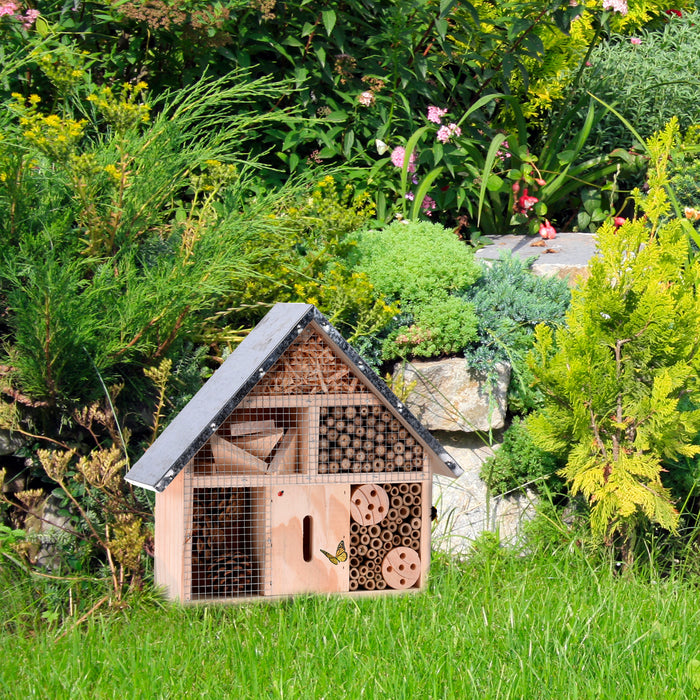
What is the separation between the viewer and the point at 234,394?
239 cm

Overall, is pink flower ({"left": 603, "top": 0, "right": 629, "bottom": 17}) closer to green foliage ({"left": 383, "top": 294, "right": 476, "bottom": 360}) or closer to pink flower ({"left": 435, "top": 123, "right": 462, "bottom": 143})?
pink flower ({"left": 435, "top": 123, "right": 462, "bottom": 143})

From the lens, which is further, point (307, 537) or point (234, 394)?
point (307, 537)

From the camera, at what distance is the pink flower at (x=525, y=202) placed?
499 cm

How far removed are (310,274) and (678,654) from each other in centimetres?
216

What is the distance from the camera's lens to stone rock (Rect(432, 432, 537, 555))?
11.9ft

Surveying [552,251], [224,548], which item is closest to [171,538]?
[224,548]

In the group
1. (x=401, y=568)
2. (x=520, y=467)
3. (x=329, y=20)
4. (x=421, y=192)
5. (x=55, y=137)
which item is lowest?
(x=520, y=467)

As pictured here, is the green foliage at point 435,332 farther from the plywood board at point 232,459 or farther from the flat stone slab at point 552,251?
the plywood board at point 232,459

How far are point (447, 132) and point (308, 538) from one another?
280 cm

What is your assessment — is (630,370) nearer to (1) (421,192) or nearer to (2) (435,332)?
(2) (435,332)

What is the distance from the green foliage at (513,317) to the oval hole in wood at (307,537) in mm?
1414

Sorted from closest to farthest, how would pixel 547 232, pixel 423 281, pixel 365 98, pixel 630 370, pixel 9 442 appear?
pixel 630 370, pixel 9 442, pixel 423 281, pixel 365 98, pixel 547 232

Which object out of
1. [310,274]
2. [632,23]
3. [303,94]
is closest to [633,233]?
[310,274]

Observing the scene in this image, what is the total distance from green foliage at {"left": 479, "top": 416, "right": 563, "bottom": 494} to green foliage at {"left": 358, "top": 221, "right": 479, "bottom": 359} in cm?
50
